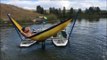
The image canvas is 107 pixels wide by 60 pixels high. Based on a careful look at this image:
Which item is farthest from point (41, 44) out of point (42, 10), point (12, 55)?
point (42, 10)

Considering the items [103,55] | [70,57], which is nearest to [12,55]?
[70,57]

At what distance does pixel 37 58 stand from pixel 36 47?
20.3 feet

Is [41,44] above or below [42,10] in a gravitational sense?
above

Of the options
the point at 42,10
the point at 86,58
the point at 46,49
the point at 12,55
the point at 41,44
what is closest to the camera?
the point at 86,58

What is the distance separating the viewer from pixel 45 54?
2798 cm

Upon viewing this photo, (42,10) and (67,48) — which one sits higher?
(67,48)

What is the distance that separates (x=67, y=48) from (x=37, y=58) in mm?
6170

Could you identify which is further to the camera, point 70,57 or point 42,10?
point 42,10

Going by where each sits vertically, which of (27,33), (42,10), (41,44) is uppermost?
(27,33)

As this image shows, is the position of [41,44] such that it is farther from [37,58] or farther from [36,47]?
[37,58]

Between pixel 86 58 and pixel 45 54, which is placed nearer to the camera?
pixel 86 58

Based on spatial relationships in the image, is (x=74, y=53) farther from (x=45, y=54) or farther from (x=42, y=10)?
(x=42, y=10)

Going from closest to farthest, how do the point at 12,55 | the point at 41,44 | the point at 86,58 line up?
the point at 86,58 < the point at 12,55 < the point at 41,44

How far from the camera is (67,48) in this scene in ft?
102
